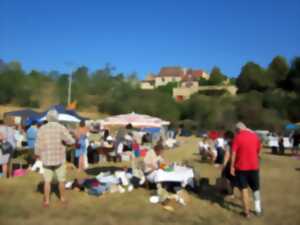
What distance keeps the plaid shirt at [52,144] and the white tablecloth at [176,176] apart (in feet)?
7.25

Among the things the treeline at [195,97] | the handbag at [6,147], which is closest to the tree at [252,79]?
the treeline at [195,97]

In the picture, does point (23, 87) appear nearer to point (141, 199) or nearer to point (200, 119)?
point (200, 119)

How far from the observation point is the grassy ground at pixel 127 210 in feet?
20.8

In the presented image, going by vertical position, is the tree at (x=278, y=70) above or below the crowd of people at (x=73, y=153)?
above

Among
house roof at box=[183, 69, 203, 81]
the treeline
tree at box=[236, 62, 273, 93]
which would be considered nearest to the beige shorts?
the treeline

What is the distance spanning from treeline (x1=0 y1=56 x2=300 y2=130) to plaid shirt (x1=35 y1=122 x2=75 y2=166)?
128 ft

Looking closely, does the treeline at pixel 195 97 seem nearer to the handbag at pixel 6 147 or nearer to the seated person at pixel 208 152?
the seated person at pixel 208 152

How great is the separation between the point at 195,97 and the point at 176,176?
5551 cm

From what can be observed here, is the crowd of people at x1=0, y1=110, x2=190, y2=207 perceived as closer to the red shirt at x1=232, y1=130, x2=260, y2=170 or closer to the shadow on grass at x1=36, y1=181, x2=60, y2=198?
the shadow on grass at x1=36, y1=181, x2=60, y2=198

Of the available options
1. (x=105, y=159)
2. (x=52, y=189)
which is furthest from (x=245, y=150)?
(x=105, y=159)

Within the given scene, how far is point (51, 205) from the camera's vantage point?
716 centimetres

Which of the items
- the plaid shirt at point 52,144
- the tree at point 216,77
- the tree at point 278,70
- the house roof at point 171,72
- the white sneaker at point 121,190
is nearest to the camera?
the plaid shirt at point 52,144

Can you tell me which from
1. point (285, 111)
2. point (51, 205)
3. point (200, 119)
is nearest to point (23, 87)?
point (200, 119)

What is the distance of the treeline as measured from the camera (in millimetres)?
51344
